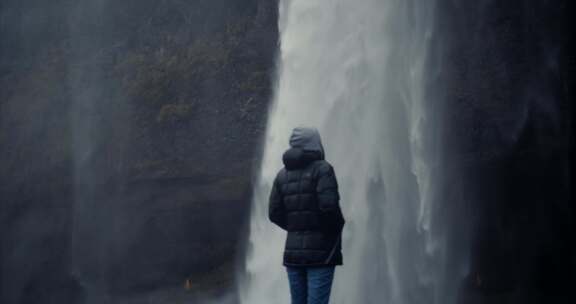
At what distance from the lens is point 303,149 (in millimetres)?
4887

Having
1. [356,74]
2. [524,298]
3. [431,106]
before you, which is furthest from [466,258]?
[356,74]

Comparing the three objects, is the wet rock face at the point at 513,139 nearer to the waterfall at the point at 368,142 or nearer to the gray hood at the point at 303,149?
the waterfall at the point at 368,142

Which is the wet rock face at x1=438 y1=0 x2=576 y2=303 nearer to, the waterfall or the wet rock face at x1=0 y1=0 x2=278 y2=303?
the waterfall

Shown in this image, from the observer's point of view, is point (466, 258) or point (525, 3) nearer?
point (466, 258)

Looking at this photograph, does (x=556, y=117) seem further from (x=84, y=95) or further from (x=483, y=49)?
(x=84, y=95)

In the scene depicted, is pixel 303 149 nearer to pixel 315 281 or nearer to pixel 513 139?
pixel 315 281

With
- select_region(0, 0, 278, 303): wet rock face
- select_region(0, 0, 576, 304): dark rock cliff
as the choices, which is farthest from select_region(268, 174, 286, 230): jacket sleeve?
select_region(0, 0, 278, 303): wet rock face

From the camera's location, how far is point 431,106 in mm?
10852

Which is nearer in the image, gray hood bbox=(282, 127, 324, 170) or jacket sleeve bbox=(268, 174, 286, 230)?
gray hood bbox=(282, 127, 324, 170)

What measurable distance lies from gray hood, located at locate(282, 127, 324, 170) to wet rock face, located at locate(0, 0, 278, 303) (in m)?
6.92

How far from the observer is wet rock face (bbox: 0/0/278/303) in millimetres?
12000

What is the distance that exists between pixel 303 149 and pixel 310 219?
493mm

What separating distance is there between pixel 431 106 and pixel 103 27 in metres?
7.06

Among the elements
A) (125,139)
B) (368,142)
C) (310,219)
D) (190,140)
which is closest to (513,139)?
(368,142)
